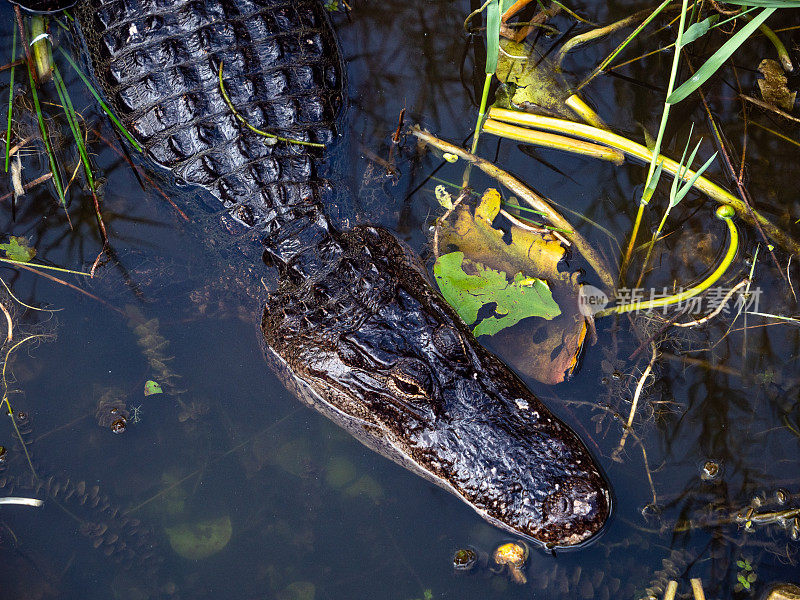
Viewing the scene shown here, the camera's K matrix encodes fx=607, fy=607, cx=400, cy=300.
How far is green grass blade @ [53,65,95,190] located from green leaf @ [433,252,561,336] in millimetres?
2094

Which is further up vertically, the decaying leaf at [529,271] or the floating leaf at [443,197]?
the floating leaf at [443,197]

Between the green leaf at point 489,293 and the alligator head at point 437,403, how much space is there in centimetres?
13

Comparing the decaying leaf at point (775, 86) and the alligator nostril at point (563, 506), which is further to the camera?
Result: the decaying leaf at point (775, 86)

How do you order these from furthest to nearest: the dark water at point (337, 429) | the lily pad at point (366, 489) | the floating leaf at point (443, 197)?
the floating leaf at point (443, 197)
the lily pad at point (366, 489)
the dark water at point (337, 429)

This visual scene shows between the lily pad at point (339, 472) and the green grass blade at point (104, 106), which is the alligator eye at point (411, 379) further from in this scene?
the green grass blade at point (104, 106)

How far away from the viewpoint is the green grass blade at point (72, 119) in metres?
3.49

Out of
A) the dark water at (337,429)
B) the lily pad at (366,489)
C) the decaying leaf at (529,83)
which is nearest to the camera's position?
the dark water at (337,429)

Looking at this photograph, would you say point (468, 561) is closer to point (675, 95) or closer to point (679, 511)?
point (679, 511)

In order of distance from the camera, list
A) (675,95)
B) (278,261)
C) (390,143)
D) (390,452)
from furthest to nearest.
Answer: (390,143), (278,261), (390,452), (675,95)

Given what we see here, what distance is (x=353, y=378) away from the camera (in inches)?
118

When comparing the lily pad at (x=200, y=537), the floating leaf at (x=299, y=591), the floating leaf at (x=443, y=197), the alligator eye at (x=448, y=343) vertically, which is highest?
the floating leaf at (x=443, y=197)

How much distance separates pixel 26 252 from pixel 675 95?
354cm

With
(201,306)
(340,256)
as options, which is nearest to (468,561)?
(340,256)

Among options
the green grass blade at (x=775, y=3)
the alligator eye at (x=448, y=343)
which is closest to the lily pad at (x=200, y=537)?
the alligator eye at (x=448, y=343)
